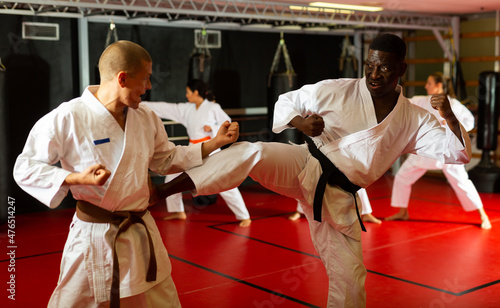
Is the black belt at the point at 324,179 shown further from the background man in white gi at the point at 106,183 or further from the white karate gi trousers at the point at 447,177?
the white karate gi trousers at the point at 447,177

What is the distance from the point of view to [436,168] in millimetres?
5355

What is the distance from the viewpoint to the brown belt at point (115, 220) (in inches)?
75.3

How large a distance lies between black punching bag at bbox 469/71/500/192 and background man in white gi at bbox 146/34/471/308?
495 cm

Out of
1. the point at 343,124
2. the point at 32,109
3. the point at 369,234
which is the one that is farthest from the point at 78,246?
the point at 32,109

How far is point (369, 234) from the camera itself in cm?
490

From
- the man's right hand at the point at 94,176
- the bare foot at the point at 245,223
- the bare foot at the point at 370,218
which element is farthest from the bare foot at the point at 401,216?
the man's right hand at the point at 94,176

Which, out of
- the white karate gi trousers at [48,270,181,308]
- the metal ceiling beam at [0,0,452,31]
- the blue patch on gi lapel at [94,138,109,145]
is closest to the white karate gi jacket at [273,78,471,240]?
the white karate gi trousers at [48,270,181,308]

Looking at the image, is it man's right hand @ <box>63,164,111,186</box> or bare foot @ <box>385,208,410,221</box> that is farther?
bare foot @ <box>385,208,410,221</box>

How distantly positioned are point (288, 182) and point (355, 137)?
13.7 inches

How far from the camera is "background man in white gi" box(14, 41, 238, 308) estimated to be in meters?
1.86

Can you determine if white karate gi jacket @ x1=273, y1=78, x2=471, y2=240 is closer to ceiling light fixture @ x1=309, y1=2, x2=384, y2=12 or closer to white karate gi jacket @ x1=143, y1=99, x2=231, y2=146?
white karate gi jacket @ x1=143, y1=99, x2=231, y2=146

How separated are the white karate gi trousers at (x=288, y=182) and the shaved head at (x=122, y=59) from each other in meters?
0.49

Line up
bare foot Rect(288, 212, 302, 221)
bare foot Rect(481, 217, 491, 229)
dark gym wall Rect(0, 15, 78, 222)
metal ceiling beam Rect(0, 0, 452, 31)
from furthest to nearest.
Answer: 1. dark gym wall Rect(0, 15, 78, 222)
2. bare foot Rect(288, 212, 302, 221)
3. bare foot Rect(481, 217, 491, 229)
4. metal ceiling beam Rect(0, 0, 452, 31)

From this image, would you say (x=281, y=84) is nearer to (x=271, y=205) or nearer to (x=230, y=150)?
(x=271, y=205)
